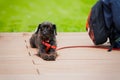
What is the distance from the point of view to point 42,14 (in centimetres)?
511

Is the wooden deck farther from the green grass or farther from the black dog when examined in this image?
the green grass

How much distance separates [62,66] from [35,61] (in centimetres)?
26

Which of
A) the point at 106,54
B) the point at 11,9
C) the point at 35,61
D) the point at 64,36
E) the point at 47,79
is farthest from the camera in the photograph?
the point at 11,9

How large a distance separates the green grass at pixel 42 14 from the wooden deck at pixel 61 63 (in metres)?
0.67

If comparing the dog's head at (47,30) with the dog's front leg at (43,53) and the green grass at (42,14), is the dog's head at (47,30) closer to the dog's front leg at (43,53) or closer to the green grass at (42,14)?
the dog's front leg at (43,53)

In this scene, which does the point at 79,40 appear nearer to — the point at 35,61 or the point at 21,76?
the point at 35,61

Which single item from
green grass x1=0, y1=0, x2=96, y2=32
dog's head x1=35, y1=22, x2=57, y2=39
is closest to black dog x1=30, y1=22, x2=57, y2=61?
dog's head x1=35, y1=22, x2=57, y2=39

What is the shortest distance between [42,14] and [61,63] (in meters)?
A: 1.83

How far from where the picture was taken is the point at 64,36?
471 cm

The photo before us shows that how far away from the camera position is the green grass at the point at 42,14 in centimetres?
503

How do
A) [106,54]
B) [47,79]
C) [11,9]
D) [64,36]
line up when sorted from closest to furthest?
[47,79], [106,54], [64,36], [11,9]

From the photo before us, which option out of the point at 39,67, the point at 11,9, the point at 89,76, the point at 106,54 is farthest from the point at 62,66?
the point at 11,9

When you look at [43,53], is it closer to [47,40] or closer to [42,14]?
[47,40]

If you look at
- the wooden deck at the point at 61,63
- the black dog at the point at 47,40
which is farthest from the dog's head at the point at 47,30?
the wooden deck at the point at 61,63
